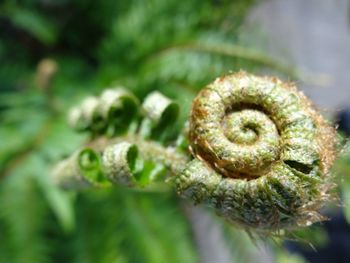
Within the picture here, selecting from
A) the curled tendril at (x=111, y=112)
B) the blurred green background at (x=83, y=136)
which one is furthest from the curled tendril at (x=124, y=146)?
the blurred green background at (x=83, y=136)

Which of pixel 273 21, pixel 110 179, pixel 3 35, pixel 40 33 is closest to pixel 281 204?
pixel 110 179

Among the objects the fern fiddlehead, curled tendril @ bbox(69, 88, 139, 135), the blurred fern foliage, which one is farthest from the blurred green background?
the fern fiddlehead

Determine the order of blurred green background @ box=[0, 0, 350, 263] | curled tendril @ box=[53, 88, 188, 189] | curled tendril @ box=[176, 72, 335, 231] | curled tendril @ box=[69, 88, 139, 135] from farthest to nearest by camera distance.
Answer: blurred green background @ box=[0, 0, 350, 263]
curled tendril @ box=[69, 88, 139, 135]
curled tendril @ box=[53, 88, 188, 189]
curled tendril @ box=[176, 72, 335, 231]

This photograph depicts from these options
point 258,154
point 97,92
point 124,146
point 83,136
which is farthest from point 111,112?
point 97,92

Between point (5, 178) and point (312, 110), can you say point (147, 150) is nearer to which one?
point (312, 110)

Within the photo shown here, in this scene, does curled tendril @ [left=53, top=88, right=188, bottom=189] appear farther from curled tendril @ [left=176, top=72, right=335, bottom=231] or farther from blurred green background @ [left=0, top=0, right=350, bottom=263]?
blurred green background @ [left=0, top=0, right=350, bottom=263]

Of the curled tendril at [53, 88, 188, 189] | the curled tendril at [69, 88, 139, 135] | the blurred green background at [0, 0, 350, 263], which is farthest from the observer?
the blurred green background at [0, 0, 350, 263]

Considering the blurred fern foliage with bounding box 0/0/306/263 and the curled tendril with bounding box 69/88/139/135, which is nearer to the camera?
the curled tendril with bounding box 69/88/139/135
